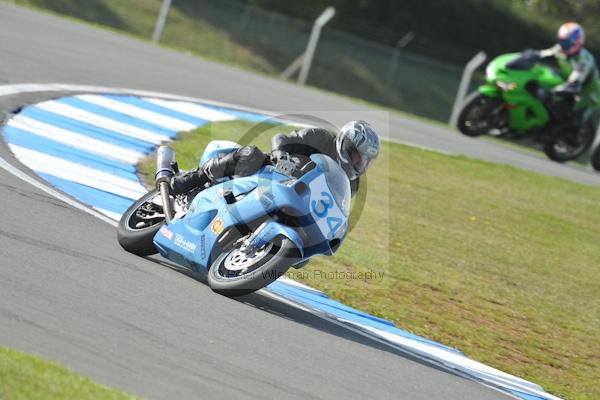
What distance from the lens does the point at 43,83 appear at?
13.8 meters

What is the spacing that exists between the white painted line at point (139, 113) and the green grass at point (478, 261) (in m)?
0.29

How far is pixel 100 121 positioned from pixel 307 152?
5.52 metres

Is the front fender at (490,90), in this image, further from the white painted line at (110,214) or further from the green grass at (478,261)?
the white painted line at (110,214)

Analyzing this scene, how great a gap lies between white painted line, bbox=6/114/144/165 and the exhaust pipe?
2877 millimetres

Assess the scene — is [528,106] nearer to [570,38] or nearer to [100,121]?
[570,38]

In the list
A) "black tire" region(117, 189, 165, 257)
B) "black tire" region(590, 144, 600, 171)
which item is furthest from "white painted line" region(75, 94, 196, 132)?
"black tire" region(590, 144, 600, 171)

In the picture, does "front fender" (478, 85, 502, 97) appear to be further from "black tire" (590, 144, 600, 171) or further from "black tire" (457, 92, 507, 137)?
"black tire" (590, 144, 600, 171)

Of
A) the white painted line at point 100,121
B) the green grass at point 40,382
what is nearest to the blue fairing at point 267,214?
the green grass at point 40,382

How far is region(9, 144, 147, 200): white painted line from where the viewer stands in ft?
31.9

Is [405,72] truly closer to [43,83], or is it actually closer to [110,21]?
[110,21]

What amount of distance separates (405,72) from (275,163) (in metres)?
22.8

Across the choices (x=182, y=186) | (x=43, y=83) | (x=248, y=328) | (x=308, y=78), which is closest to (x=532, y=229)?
(x=43, y=83)

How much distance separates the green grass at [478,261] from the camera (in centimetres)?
922

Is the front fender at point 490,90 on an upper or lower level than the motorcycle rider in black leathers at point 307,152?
lower
